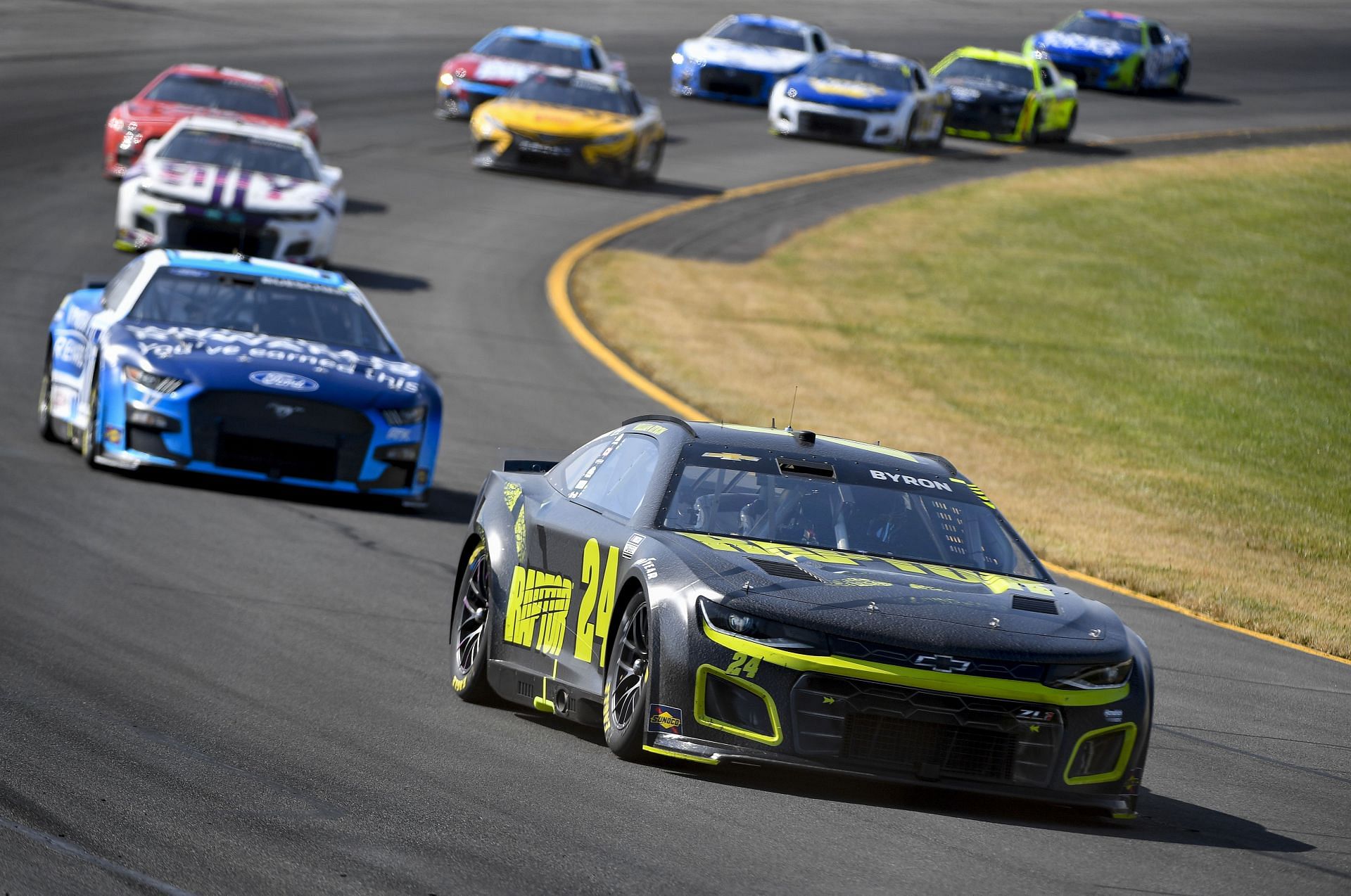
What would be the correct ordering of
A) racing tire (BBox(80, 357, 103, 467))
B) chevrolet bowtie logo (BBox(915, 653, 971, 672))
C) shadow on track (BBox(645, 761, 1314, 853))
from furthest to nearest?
racing tire (BBox(80, 357, 103, 467)) → shadow on track (BBox(645, 761, 1314, 853)) → chevrolet bowtie logo (BBox(915, 653, 971, 672))

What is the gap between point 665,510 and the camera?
7758 mm

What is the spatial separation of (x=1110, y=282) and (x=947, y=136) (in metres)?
13.2

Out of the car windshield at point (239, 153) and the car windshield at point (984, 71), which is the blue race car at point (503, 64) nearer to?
the car windshield at point (984, 71)

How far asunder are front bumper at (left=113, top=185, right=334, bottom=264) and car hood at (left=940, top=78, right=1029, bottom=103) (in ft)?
63.2

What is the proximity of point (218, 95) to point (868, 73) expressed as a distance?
12.5 m

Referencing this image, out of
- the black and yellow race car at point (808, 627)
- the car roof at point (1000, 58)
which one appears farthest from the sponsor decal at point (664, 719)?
the car roof at point (1000, 58)

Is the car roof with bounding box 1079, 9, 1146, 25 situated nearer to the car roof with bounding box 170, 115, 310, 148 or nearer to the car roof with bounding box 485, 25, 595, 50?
the car roof with bounding box 485, 25, 595, 50

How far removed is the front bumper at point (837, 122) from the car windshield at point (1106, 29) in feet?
38.4

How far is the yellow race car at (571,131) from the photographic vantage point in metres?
30.1

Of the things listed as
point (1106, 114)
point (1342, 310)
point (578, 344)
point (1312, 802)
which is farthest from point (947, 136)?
point (1312, 802)

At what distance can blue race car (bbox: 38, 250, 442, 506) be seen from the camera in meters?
13.4

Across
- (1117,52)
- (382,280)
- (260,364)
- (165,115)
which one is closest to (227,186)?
(382,280)

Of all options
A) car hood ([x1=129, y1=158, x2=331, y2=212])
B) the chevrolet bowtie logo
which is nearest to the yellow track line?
the chevrolet bowtie logo

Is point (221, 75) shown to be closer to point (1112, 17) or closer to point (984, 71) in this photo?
point (984, 71)
